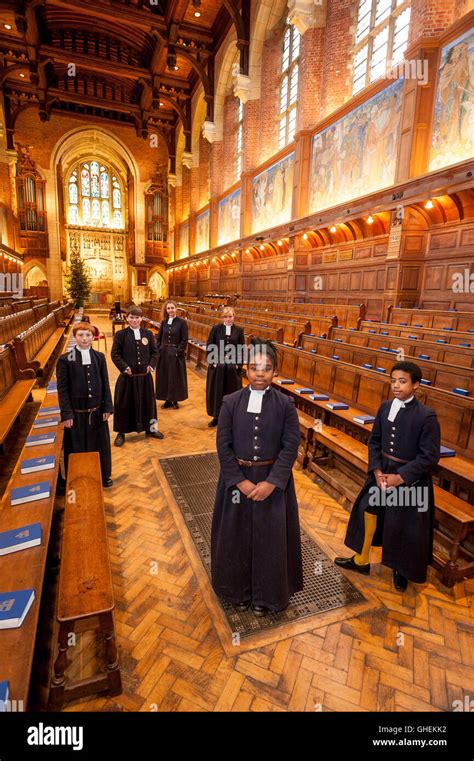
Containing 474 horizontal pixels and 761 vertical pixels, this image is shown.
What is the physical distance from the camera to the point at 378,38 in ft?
31.6

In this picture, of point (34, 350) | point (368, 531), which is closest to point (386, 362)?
point (368, 531)

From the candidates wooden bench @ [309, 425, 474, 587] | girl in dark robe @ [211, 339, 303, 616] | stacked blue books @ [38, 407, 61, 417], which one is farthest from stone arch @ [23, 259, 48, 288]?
girl in dark robe @ [211, 339, 303, 616]

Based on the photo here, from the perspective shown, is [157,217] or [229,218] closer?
[229,218]

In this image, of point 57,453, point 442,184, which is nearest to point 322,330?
point 442,184

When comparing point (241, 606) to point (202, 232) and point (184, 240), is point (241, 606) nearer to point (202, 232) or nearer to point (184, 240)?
point (202, 232)

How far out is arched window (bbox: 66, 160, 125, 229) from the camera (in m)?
29.8

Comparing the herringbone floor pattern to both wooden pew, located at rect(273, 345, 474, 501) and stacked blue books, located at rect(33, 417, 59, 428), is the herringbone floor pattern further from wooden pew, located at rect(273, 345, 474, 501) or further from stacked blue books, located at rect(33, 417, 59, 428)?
stacked blue books, located at rect(33, 417, 59, 428)

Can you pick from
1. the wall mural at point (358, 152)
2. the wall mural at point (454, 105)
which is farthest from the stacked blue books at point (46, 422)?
the wall mural at point (358, 152)

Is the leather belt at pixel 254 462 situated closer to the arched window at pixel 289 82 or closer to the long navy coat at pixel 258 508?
the long navy coat at pixel 258 508

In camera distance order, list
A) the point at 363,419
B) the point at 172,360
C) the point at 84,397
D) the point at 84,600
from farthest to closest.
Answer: the point at 172,360, the point at 363,419, the point at 84,397, the point at 84,600

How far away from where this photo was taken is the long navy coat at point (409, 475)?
7.87 feet

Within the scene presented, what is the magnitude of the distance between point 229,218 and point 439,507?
1808cm

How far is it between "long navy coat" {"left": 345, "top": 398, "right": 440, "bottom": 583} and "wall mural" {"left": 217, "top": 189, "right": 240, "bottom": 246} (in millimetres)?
16405

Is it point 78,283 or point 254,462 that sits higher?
point 78,283
